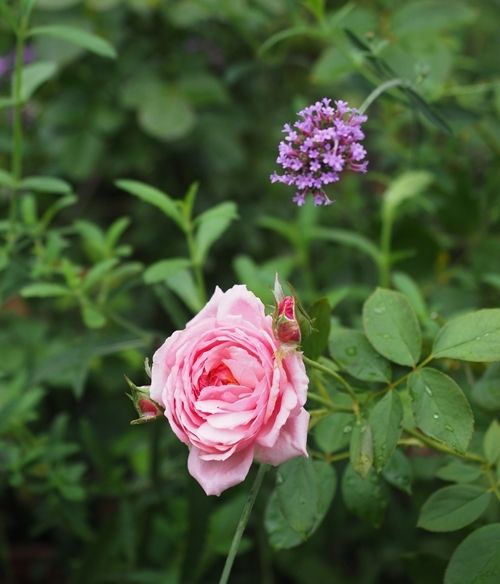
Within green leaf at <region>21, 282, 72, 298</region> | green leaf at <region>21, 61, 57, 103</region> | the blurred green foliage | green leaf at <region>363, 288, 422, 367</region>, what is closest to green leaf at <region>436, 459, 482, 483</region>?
the blurred green foliage

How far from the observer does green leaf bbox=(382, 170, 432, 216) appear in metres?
1.07

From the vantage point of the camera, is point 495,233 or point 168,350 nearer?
point 168,350

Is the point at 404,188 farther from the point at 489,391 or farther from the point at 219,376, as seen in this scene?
Result: the point at 219,376

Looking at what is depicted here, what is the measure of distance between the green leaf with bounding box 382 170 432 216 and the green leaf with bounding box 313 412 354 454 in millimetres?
427

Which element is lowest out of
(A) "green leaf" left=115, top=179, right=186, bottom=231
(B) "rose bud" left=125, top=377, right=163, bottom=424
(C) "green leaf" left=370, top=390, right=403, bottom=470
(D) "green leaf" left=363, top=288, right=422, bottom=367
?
(C) "green leaf" left=370, top=390, right=403, bottom=470

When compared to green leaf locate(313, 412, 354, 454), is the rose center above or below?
above

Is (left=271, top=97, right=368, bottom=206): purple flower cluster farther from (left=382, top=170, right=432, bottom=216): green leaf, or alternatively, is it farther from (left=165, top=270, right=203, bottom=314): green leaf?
(left=382, top=170, right=432, bottom=216): green leaf

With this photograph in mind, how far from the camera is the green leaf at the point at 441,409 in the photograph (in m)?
0.61

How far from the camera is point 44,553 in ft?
4.31

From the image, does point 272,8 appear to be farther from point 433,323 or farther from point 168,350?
point 168,350

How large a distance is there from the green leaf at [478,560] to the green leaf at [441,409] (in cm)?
9

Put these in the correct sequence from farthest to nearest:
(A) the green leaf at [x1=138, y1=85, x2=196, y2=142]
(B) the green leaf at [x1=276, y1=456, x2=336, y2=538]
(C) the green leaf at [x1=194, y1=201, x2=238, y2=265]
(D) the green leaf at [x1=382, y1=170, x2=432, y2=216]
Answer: (A) the green leaf at [x1=138, y1=85, x2=196, y2=142]
(D) the green leaf at [x1=382, y1=170, x2=432, y2=216]
(C) the green leaf at [x1=194, y1=201, x2=238, y2=265]
(B) the green leaf at [x1=276, y1=456, x2=336, y2=538]

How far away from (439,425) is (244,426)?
149mm

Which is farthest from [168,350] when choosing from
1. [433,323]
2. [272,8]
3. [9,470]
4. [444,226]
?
[272,8]
